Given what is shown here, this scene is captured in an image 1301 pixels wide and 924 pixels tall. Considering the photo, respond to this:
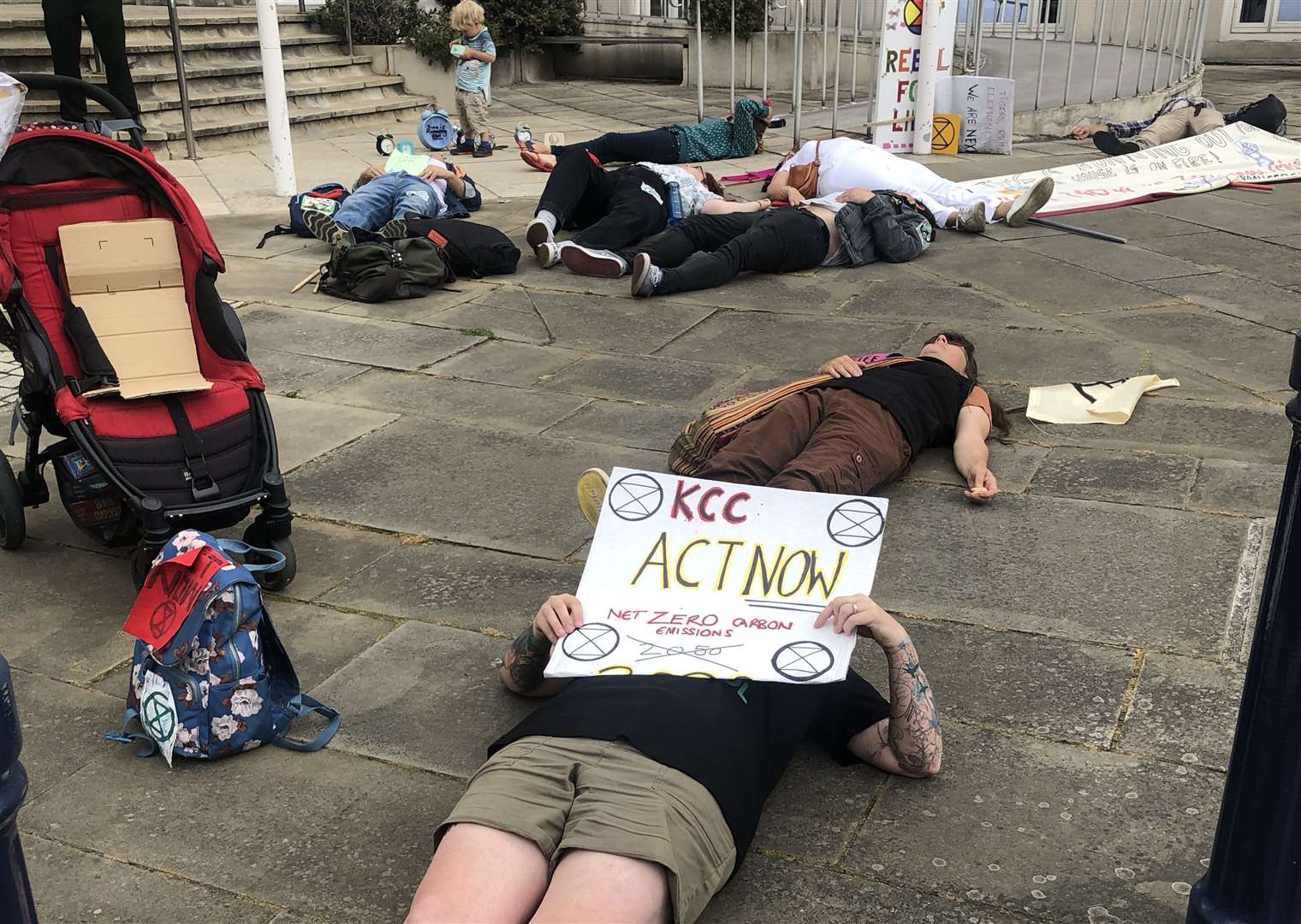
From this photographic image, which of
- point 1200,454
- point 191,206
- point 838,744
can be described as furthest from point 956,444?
point 191,206

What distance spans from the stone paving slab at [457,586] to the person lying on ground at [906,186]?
14.7 ft

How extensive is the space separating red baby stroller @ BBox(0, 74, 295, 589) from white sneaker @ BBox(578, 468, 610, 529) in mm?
940

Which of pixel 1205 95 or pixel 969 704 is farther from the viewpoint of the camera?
pixel 1205 95

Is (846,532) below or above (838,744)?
above

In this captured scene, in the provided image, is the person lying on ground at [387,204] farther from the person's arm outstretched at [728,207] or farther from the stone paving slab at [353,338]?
the person's arm outstretched at [728,207]

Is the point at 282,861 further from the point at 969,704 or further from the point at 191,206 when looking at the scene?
the point at 191,206

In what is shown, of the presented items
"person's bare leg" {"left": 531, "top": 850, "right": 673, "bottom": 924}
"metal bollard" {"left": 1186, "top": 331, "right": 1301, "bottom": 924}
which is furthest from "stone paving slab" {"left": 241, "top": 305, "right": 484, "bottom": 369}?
"metal bollard" {"left": 1186, "top": 331, "right": 1301, "bottom": 924}

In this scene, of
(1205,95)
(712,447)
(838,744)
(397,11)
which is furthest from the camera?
(1205,95)

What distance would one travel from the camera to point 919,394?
427cm

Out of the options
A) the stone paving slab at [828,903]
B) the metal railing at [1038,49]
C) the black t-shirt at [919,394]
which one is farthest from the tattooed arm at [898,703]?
the metal railing at [1038,49]

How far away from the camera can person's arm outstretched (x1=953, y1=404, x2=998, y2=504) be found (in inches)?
158

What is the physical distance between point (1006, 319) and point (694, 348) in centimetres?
152

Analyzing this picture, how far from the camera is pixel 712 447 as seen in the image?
13.3 feet

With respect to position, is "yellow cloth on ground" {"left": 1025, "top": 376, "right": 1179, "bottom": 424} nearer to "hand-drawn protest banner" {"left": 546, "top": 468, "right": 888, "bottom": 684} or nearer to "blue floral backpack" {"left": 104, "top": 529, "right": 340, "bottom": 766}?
"hand-drawn protest banner" {"left": 546, "top": 468, "right": 888, "bottom": 684}
